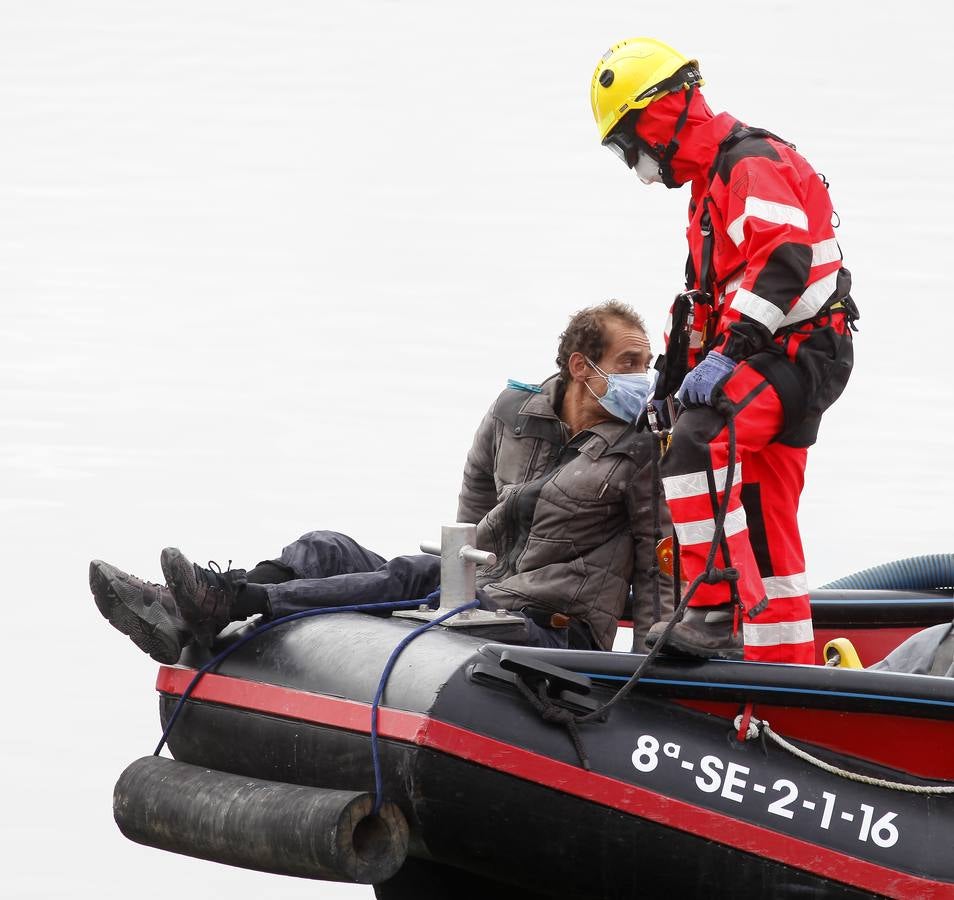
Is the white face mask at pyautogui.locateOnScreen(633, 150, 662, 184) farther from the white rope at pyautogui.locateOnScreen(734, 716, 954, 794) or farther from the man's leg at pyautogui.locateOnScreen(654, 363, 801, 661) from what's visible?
the white rope at pyautogui.locateOnScreen(734, 716, 954, 794)

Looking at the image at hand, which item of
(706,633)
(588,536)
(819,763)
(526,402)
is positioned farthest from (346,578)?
(819,763)

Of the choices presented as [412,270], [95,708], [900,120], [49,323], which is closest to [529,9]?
[900,120]

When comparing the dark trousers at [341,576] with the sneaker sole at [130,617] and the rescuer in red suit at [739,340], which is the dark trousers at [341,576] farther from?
Result: the rescuer in red suit at [739,340]

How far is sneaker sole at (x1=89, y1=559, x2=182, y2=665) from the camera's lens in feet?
12.8

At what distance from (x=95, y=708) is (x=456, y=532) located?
6.50 ft

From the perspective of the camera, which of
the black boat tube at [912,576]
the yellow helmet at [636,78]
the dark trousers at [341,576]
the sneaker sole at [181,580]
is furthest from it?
the black boat tube at [912,576]

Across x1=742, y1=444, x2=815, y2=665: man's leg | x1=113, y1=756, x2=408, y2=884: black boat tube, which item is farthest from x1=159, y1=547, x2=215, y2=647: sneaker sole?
x1=742, y1=444, x2=815, y2=665: man's leg

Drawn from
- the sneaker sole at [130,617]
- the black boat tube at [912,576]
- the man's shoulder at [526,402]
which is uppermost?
the man's shoulder at [526,402]

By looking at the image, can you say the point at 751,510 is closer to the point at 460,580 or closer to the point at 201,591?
the point at 460,580

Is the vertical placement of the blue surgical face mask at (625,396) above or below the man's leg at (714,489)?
above

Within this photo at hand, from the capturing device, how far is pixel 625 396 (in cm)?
431

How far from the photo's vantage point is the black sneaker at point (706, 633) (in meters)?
3.82

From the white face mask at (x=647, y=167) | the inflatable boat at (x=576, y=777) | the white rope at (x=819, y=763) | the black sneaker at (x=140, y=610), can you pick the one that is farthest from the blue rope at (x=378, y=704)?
the white face mask at (x=647, y=167)

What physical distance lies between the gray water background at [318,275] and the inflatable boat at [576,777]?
1035 mm
